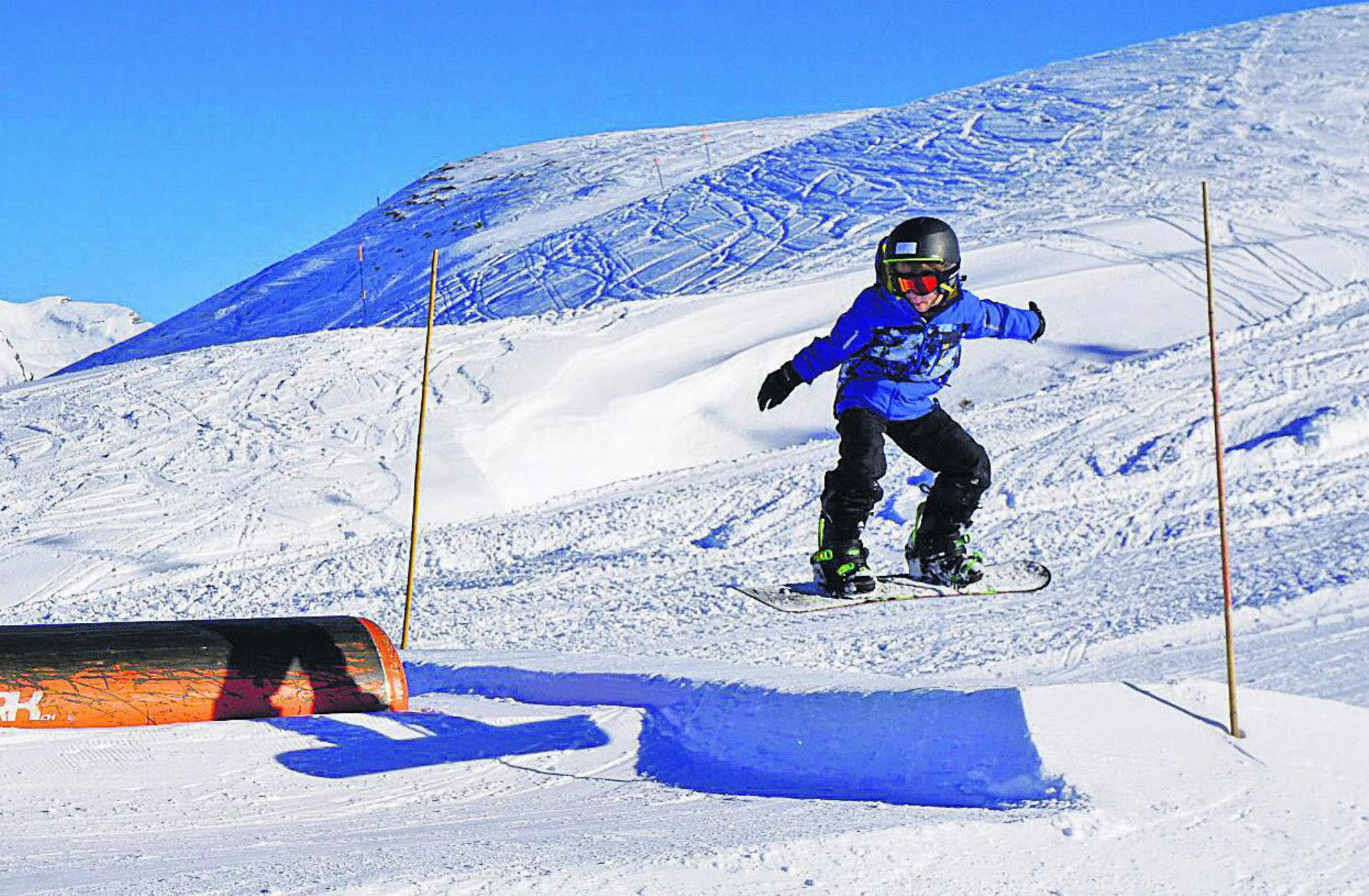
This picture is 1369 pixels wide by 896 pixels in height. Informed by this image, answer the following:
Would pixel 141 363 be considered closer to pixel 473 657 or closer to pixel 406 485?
pixel 406 485

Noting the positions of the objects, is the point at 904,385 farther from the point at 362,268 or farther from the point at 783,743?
the point at 362,268

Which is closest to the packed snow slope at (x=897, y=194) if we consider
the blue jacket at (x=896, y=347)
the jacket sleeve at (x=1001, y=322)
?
the jacket sleeve at (x=1001, y=322)

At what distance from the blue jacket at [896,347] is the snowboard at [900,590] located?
85cm

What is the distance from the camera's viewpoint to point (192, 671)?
7.21 m

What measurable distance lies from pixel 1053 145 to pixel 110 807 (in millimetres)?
23191

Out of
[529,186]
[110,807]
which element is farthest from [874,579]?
[529,186]

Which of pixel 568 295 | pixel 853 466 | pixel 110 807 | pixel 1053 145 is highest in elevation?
pixel 1053 145

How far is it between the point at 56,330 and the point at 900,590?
237 feet

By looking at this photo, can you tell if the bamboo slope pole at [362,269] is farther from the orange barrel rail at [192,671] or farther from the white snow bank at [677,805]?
the white snow bank at [677,805]

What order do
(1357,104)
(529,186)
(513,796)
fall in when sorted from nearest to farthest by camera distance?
1. (513,796)
2. (1357,104)
3. (529,186)

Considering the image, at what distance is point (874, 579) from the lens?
6590mm

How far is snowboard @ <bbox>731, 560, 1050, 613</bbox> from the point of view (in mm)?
6531

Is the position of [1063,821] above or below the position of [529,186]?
below

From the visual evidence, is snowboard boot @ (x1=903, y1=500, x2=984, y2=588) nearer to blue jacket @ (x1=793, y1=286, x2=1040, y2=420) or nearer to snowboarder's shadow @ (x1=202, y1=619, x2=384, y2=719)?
blue jacket @ (x1=793, y1=286, x2=1040, y2=420)
